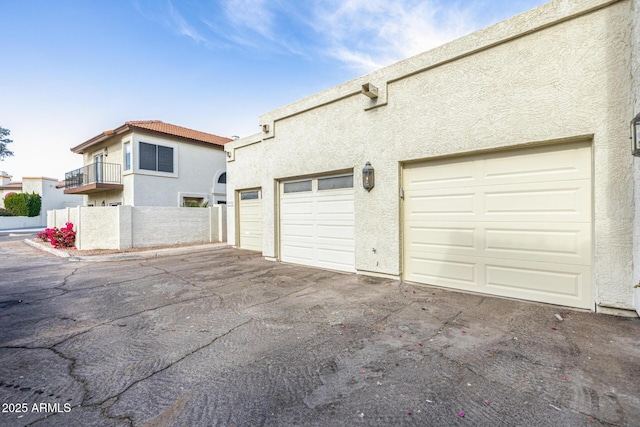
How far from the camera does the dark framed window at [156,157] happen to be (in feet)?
48.9

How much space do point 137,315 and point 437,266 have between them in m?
5.09

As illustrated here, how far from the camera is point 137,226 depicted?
10.5m

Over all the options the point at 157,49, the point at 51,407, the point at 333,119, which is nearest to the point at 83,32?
the point at 157,49

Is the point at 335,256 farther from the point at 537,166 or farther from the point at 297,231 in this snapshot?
the point at 537,166

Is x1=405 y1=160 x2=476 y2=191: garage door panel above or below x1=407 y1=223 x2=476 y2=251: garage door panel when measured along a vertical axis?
above

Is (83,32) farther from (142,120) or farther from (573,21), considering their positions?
(573,21)

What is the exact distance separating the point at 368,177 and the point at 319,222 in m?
1.95

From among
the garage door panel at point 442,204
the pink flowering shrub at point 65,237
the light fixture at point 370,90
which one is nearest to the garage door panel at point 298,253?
the garage door panel at point 442,204

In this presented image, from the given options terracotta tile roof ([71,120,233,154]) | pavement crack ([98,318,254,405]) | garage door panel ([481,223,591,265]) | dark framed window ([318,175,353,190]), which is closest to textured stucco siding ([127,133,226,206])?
terracotta tile roof ([71,120,233,154])

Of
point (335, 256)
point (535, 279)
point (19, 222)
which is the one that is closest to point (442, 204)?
point (535, 279)

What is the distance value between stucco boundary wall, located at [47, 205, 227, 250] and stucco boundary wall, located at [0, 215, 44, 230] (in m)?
22.2

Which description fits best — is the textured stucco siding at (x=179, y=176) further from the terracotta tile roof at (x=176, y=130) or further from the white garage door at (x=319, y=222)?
the white garage door at (x=319, y=222)

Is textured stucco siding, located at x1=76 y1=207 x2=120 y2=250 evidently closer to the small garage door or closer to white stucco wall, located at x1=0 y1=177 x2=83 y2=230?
the small garage door

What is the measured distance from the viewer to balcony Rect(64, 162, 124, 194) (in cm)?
1525
